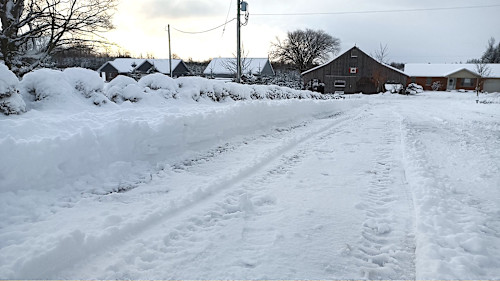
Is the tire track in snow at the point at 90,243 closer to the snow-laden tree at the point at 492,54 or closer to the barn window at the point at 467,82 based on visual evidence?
the barn window at the point at 467,82

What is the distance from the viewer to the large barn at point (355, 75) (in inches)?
1796

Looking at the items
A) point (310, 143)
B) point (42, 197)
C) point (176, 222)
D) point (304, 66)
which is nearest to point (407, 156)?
point (310, 143)

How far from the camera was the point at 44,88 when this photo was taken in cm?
739

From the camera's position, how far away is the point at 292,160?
6.22 metres

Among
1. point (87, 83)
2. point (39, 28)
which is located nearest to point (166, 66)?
point (39, 28)

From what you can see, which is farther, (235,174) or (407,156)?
(407,156)

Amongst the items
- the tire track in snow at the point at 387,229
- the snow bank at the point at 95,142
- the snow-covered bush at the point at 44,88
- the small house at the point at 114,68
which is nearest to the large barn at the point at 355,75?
the small house at the point at 114,68

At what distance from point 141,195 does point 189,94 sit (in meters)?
7.37

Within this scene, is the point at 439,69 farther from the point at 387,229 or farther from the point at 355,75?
the point at 387,229

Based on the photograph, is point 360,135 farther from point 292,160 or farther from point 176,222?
point 176,222

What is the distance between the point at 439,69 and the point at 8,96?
66489 mm

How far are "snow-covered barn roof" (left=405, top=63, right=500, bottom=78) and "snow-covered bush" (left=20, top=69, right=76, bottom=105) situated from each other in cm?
6126

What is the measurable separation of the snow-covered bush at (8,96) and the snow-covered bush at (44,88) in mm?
874

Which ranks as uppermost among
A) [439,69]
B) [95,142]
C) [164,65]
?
[164,65]
